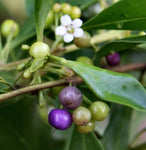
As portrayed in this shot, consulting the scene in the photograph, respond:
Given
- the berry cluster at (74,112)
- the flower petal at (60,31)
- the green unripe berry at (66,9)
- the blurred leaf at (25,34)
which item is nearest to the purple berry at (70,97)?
the berry cluster at (74,112)

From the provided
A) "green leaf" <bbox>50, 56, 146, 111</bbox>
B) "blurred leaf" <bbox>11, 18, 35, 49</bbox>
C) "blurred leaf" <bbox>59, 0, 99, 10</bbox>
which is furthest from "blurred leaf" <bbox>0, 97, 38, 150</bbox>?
"green leaf" <bbox>50, 56, 146, 111</bbox>

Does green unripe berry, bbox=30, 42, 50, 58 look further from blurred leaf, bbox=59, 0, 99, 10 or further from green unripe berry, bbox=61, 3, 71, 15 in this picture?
blurred leaf, bbox=59, 0, 99, 10

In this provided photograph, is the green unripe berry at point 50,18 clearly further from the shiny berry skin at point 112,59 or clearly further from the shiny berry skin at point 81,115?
the shiny berry skin at point 81,115

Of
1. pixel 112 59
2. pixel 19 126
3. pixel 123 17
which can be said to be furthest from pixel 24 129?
pixel 123 17

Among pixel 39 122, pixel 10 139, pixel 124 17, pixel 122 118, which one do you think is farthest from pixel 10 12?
pixel 124 17

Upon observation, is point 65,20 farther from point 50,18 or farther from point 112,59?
point 112,59

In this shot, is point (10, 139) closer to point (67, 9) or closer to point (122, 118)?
point (122, 118)
